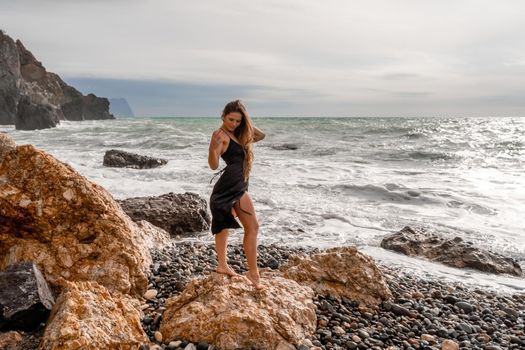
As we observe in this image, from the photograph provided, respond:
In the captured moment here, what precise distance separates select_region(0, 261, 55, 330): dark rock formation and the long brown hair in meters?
2.30

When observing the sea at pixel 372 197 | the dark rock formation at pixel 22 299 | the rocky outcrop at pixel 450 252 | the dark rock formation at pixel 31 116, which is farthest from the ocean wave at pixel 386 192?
the dark rock formation at pixel 31 116

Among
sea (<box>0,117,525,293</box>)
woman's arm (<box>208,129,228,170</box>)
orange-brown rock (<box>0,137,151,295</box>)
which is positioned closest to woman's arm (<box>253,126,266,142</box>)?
woman's arm (<box>208,129,228,170</box>)

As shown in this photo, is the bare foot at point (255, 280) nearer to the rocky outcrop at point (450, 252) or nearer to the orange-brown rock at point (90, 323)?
the orange-brown rock at point (90, 323)

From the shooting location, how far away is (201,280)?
15.4 ft

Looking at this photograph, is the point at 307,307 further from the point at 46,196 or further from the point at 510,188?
the point at 510,188

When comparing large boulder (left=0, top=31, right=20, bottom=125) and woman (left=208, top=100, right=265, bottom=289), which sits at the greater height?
large boulder (left=0, top=31, right=20, bottom=125)

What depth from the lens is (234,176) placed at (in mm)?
4762

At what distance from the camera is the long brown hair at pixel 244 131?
4.62 m

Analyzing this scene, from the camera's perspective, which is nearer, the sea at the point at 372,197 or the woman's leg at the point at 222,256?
the woman's leg at the point at 222,256

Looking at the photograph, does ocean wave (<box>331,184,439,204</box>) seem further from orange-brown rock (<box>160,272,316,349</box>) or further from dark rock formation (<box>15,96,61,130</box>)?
dark rock formation (<box>15,96,61,130</box>)

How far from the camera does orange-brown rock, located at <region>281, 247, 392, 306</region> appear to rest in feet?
18.0

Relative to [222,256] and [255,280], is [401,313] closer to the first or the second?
[255,280]

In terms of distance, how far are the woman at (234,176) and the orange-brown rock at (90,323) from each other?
128 cm

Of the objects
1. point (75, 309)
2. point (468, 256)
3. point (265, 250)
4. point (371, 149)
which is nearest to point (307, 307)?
point (75, 309)
